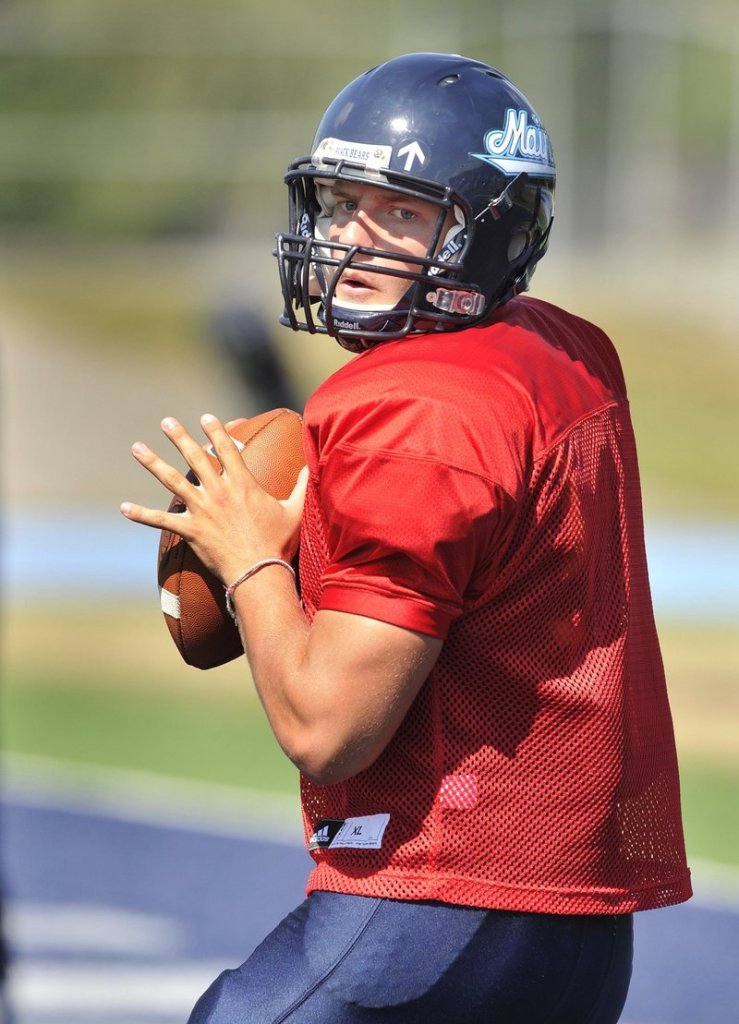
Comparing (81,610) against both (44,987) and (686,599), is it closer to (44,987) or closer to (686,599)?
(686,599)

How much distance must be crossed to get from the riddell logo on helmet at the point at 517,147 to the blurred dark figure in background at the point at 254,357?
11.7 m

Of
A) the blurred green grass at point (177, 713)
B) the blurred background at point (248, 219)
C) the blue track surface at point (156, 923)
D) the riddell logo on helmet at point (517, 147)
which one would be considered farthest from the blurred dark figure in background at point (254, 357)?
the riddell logo on helmet at point (517, 147)

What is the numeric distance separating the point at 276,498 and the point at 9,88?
60.0 ft

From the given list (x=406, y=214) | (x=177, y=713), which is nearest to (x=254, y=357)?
(x=177, y=713)

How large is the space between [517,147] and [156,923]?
406 centimetres

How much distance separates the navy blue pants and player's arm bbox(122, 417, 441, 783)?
0.25 metres

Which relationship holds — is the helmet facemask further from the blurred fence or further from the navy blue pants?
the blurred fence

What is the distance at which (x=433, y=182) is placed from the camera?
7.73 feet

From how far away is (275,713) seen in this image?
2.14 metres

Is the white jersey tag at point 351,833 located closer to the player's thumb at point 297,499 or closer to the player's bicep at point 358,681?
the player's bicep at point 358,681

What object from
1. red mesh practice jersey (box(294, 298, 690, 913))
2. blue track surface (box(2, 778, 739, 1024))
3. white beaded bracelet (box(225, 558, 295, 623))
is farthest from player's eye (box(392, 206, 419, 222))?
blue track surface (box(2, 778, 739, 1024))

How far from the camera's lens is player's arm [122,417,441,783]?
2.05 metres

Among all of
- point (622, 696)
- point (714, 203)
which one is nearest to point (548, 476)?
point (622, 696)

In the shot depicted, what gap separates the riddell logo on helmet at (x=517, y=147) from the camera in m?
2.44
